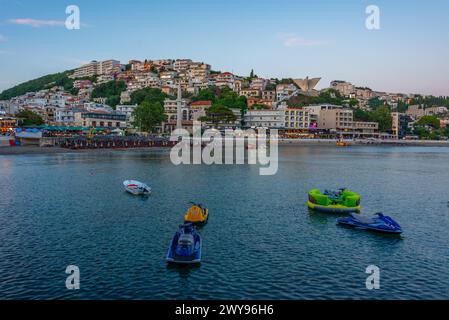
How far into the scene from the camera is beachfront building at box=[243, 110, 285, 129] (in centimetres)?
19550

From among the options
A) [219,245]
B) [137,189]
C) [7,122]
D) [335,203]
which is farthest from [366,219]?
[7,122]

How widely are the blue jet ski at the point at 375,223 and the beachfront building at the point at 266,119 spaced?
16404 cm

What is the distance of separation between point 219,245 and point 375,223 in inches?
539

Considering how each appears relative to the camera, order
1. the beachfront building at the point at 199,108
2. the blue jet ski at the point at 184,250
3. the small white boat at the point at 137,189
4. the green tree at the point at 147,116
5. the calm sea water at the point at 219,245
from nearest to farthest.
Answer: the calm sea water at the point at 219,245 → the blue jet ski at the point at 184,250 → the small white boat at the point at 137,189 → the green tree at the point at 147,116 → the beachfront building at the point at 199,108

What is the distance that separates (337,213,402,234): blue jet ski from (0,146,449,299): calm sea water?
947 millimetres

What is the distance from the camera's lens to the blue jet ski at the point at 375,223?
3061cm

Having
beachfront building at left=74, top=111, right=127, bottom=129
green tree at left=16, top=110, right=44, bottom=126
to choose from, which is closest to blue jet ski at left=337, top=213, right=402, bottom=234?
beachfront building at left=74, top=111, right=127, bottom=129

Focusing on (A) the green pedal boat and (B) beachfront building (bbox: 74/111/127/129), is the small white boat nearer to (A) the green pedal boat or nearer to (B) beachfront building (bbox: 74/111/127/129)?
(A) the green pedal boat

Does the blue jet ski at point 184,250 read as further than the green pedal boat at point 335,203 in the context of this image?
No

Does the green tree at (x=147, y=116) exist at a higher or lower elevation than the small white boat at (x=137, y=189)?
higher

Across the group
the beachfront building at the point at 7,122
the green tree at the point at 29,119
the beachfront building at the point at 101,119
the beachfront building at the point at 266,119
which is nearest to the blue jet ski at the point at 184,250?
the beachfront building at the point at 101,119

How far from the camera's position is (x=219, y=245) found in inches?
1067

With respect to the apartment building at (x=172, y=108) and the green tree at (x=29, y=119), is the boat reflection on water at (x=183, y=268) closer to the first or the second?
the green tree at (x=29, y=119)
